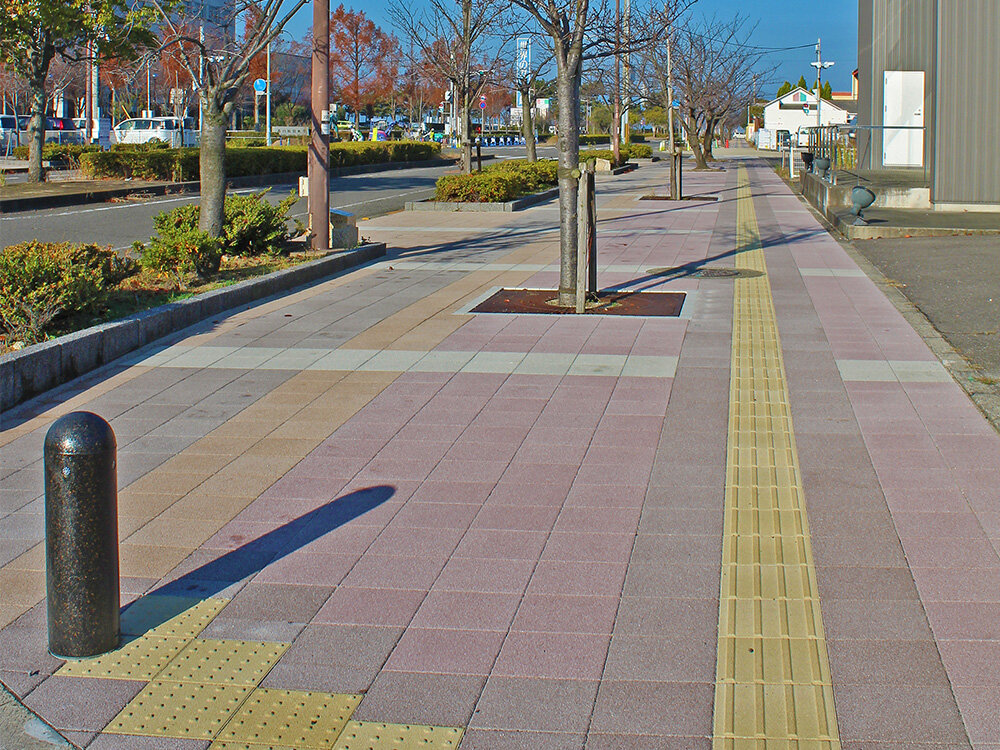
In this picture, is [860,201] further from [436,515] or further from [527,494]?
[436,515]

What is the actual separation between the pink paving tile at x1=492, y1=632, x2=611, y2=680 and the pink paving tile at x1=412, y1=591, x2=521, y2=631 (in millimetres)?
145

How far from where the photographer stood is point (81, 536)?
156 inches

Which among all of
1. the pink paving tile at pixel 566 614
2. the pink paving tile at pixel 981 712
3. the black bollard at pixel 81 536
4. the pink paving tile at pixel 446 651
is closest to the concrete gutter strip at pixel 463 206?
the pink paving tile at pixel 566 614

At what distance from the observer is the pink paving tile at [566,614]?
4289 millimetres

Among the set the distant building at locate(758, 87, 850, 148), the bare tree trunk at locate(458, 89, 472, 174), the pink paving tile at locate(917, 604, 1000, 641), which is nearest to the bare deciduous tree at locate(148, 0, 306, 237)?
the pink paving tile at locate(917, 604, 1000, 641)

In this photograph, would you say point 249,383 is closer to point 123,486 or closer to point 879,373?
point 123,486

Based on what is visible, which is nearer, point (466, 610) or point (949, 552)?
point (466, 610)

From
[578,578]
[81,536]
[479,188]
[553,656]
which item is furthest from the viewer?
[479,188]

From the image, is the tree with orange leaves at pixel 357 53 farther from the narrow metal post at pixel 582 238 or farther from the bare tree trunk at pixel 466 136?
the narrow metal post at pixel 582 238

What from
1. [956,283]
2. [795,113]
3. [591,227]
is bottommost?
[956,283]

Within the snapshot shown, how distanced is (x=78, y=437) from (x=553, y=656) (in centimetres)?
173

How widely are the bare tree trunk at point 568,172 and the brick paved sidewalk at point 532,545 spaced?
1396mm

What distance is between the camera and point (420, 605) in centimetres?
450

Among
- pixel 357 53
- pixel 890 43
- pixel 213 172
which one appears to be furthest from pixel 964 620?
pixel 357 53
